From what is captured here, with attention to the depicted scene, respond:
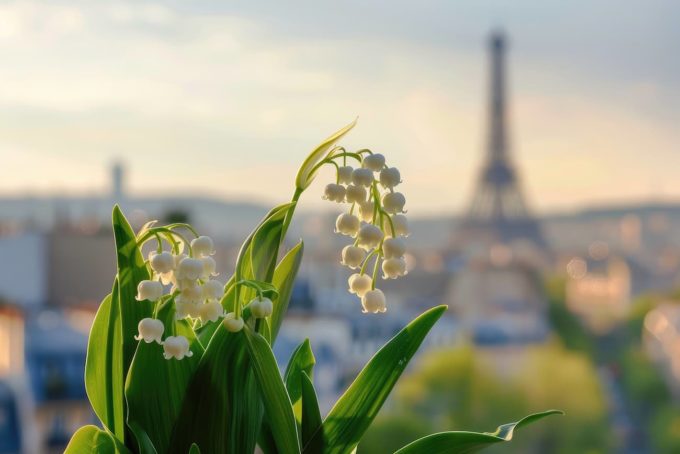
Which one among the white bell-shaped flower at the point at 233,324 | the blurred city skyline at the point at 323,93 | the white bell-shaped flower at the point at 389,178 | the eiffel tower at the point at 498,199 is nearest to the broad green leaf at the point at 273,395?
the white bell-shaped flower at the point at 233,324

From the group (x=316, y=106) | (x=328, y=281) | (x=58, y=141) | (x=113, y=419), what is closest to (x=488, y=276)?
(x=328, y=281)

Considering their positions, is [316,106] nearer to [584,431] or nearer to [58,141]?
[58,141]

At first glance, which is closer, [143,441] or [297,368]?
[143,441]

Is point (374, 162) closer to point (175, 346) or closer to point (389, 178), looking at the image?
point (389, 178)

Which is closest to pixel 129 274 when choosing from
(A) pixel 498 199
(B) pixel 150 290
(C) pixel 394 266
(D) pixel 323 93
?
(B) pixel 150 290

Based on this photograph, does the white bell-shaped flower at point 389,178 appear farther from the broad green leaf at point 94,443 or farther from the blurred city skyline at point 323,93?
the blurred city skyline at point 323,93
